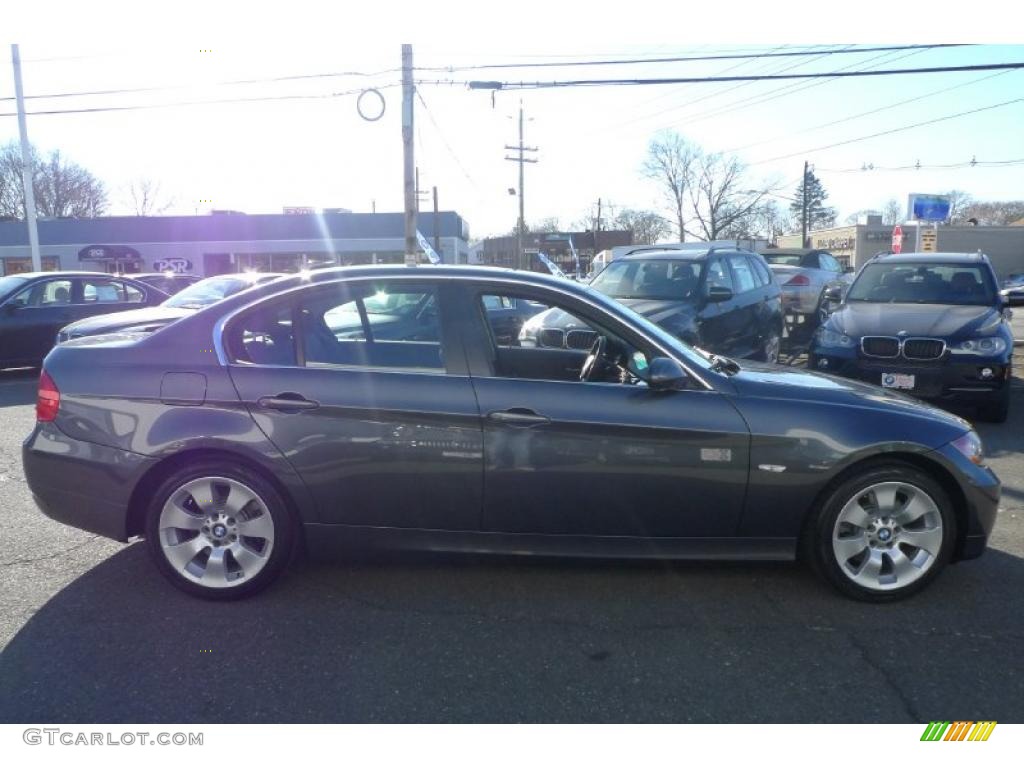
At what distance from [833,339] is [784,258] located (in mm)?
11194

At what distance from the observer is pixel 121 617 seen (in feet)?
11.8

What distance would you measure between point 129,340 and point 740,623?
332cm

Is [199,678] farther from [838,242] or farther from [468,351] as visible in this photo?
[838,242]

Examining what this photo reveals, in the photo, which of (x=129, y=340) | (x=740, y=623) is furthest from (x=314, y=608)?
(x=740, y=623)

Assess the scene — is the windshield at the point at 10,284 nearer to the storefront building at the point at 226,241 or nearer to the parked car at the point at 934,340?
the parked car at the point at 934,340

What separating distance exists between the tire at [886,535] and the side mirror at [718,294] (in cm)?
541

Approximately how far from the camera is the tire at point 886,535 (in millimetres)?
3709

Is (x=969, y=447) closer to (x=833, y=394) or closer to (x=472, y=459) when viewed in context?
(x=833, y=394)

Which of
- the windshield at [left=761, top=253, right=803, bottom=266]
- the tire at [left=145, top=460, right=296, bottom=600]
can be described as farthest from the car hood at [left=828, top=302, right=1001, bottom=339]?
the windshield at [left=761, top=253, right=803, bottom=266]

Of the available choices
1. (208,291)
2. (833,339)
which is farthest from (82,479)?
(208,291)

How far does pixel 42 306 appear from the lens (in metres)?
11.4

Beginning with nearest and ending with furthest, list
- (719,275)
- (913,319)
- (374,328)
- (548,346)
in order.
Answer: (374,328)
(548,346)
(913,319)
(719,275)

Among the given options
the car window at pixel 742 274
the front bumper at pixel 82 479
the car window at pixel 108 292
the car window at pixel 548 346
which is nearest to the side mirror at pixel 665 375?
the car window at pixel 548 346
